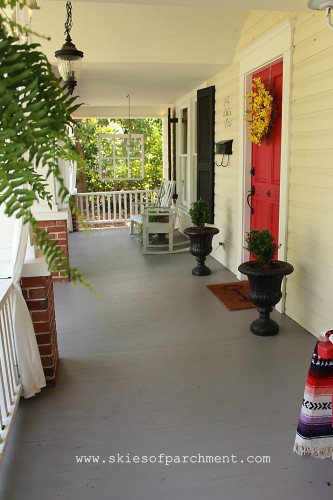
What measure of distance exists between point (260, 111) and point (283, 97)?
416 millimetres

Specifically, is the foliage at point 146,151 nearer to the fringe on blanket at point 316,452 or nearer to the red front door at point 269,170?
the red front door at point 269,170

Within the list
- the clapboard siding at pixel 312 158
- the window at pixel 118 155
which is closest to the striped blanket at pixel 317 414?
the clapboard siding at pixel 312 158

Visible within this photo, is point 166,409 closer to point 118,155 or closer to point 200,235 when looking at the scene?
point 200,235

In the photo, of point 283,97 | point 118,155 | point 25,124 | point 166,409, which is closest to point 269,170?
point 283,97

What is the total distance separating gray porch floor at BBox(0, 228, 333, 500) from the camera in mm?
1971

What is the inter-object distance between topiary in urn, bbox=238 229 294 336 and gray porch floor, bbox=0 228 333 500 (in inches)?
5.4

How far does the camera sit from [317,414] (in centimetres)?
204

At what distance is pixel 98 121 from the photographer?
1409 cm

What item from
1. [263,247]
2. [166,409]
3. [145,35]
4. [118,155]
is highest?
[145,35]

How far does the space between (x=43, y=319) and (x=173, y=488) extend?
1.30m

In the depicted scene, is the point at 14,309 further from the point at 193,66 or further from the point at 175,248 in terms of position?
the point at 175,248

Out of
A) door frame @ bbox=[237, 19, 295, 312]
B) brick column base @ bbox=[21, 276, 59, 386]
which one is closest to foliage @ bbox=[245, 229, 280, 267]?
door frame @ bbox=[237, 19, 295, 312]

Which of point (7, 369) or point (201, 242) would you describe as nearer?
point (7, 369)

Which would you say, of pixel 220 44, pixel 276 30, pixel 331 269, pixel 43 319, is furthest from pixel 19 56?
pixel 220 44
